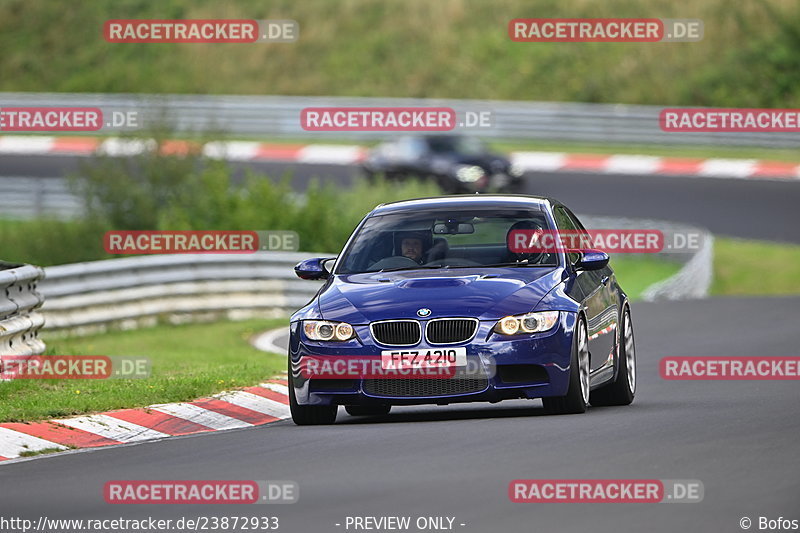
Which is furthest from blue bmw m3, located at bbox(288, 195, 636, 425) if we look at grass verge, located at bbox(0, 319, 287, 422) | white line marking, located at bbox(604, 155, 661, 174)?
white line marking, located at bbox(604, 155, 661, 174)

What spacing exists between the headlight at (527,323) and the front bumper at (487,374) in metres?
0.03

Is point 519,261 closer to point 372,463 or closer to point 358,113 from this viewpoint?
point 372,463

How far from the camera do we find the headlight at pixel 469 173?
1363 inches

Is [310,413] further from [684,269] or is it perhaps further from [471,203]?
[684,269]

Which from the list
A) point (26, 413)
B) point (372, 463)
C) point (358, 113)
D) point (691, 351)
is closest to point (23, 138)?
point (358, 113)

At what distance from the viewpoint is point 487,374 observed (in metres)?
10.8

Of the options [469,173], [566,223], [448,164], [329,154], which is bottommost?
[566,223]

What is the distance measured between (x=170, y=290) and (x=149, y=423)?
34.1ft

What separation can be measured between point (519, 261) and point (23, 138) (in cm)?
3225

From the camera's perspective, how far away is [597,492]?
7.94 m

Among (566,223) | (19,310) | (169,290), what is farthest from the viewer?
(169,290)

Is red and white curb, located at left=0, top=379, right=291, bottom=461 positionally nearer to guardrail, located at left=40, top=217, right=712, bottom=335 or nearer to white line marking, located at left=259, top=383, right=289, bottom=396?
white line marking, located at left=259, top=383, right=289, bottom=396

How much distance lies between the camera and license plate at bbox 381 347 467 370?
10.8 meters

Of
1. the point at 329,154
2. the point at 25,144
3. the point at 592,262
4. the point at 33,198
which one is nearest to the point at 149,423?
the point at 592,262
